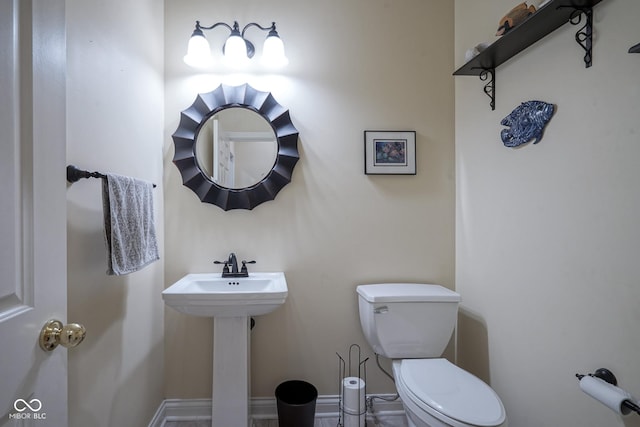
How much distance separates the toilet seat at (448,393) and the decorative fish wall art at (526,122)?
3.51 ft

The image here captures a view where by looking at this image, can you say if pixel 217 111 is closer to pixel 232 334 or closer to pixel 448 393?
pixel 232 334

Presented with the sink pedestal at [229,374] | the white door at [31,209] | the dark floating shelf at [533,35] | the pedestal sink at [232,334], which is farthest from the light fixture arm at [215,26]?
the sink pedestal at [229,374]

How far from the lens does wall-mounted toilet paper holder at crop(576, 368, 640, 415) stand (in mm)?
875

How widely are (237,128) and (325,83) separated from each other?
0.59m

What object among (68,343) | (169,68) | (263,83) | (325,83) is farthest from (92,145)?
(325,83)

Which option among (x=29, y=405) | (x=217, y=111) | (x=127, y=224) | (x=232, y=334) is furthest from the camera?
(x=217, y=111)

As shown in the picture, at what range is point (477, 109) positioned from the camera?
1666 millimetres

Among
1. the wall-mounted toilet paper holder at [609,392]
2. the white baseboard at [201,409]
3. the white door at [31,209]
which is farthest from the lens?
the white baseboard at [201,409]

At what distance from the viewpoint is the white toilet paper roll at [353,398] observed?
1560mm

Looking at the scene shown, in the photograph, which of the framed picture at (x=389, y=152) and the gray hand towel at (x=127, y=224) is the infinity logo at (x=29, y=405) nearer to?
the gray hand towel at (x=127, y=224)

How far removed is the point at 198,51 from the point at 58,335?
59.3 inches

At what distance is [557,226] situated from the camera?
3.94 feet

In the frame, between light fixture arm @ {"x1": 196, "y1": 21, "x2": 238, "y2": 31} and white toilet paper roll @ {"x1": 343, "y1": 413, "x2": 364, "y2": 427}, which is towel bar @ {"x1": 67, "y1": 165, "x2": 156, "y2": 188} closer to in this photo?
light fixture arm @ {"x1": 196, "y1": 21, "x2": 238, "y2": 31}

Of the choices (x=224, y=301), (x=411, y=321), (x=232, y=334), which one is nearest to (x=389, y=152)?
(x=411, y=321)
